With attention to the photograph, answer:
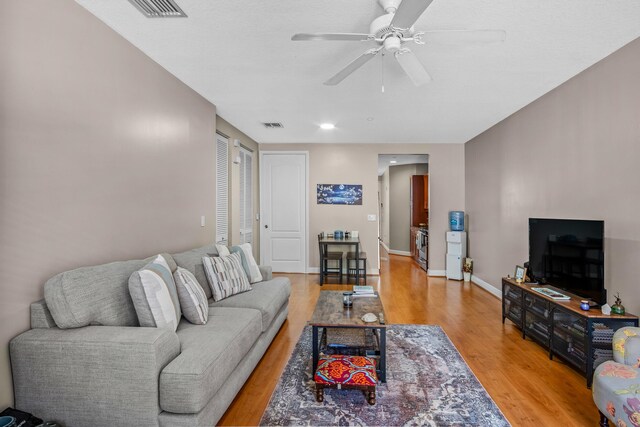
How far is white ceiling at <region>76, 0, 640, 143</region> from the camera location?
2129mm

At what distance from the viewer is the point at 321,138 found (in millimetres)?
6027

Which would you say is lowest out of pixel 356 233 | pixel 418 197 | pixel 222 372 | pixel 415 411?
pixel 415 411

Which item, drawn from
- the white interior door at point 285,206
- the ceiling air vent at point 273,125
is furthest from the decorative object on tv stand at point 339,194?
the ceiling air vent at point 273,125

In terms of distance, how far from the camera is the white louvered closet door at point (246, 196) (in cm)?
562

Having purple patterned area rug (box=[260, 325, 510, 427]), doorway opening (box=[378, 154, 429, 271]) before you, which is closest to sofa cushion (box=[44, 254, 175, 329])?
purple patterned area rug (box=[260, 325, 510, 427])

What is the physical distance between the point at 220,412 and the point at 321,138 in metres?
4.88

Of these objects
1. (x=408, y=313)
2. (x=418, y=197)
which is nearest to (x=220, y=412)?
(x=408, y=313)

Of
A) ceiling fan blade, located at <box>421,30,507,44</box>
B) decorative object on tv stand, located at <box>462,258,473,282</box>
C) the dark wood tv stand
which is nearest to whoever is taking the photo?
ceiling fan blade, located at <box>421,30,507,44</box>

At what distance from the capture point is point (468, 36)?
6.45ft

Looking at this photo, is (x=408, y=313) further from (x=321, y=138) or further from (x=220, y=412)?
(x=321, y=138)

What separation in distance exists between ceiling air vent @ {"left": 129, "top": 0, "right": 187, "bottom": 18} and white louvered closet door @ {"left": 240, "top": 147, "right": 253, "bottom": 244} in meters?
3.44

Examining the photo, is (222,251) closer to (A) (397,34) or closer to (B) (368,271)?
(A) (397,34)

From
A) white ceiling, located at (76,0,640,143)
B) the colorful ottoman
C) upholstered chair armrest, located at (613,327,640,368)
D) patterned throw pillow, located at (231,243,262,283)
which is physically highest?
white ceiling, located at (76,0,640,143)

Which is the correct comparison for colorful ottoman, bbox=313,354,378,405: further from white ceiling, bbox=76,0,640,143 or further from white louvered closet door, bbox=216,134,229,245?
white louvered closet door, bbox=216,134,229,245
